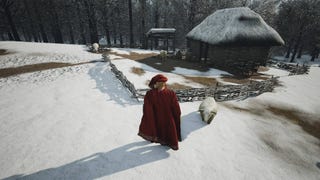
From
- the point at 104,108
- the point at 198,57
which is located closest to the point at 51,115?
the point at 104,108

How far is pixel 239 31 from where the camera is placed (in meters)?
18.1

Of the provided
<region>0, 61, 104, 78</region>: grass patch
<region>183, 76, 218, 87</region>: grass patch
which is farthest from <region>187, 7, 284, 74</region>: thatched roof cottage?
<region>0, 61, 104, 78</region>: grass patch

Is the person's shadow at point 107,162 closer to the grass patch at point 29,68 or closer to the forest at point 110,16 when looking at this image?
the grass patch at point 29,68

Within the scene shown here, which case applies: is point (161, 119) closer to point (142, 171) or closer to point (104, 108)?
point (142, 171)

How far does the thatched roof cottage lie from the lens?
704 inches

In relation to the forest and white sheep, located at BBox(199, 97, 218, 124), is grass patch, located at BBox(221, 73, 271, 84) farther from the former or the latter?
the forest

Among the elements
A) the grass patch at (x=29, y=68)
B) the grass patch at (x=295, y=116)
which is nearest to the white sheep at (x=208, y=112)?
the grass patch at (x=295, y=116)

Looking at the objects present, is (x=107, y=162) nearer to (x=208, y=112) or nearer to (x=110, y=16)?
(x=208, y=112)

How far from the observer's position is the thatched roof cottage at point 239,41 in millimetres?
17891

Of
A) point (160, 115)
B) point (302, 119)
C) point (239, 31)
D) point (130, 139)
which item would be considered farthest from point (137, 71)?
point (302, 119)

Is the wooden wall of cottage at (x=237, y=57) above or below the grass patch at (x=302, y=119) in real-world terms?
above

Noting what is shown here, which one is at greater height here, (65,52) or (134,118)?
(65,52)

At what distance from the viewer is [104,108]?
8.15 m

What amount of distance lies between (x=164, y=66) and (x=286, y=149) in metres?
13.2
